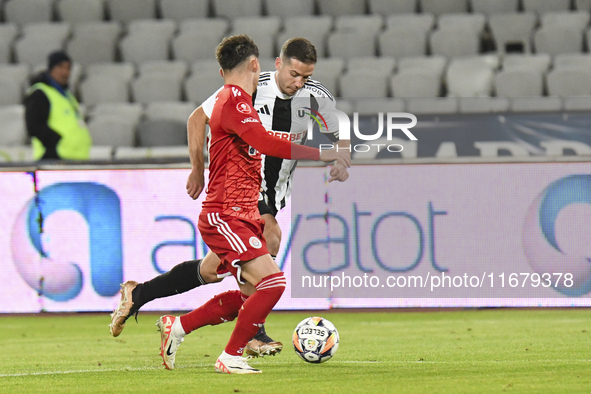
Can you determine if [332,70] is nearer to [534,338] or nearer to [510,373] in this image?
[534,338]

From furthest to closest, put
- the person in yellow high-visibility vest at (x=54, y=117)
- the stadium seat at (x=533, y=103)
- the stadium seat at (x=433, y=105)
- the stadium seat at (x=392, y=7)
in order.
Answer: the stadium seat at (x=392, y=7) → the stadium seat at (x=433, y=105) → the stadium seat at (x=533, y=103) → the person in yellow high-visibility vest at (x=54, y=117)

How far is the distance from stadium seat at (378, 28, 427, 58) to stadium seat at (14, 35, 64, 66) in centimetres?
426

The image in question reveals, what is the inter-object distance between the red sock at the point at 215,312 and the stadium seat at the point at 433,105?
5.13 m

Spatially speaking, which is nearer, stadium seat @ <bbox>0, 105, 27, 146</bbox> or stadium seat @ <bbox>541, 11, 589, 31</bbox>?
stadium seat @ <bbox>0, 105, 27, 146</bbox>

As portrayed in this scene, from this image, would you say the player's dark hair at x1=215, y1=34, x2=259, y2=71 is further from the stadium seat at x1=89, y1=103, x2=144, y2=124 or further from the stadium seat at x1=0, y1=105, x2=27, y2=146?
the stadium seat at x1=0, y1=105, x2=27, y2=146

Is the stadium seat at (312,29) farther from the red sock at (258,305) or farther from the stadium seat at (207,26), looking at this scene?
the red sock at (258,305)

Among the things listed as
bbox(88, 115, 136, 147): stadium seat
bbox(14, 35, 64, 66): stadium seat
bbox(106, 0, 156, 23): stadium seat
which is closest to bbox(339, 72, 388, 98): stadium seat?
bbox(88, 115, 136, 147): stadium seat

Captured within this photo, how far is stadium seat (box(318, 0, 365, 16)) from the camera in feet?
38.6

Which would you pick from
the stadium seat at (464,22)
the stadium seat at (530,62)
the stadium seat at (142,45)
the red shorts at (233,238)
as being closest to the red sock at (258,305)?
the red shorts at (233,238)

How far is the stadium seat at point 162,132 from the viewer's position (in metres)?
9.36

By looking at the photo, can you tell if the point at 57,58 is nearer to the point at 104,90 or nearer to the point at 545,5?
the point at 104,90

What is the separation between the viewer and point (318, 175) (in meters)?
7.28

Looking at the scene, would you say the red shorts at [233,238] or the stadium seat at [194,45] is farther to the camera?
the stadium seat at [194,45]

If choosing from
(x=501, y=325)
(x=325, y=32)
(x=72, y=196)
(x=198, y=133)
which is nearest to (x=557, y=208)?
(x=501, y=325)
